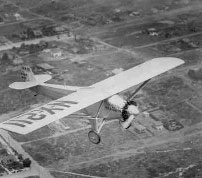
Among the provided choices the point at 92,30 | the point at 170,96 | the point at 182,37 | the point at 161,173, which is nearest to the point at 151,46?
the point at 182,37

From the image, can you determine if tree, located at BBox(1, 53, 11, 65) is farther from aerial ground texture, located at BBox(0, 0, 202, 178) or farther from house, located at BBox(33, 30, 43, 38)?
house, located at BBox(33, 30, 43, 38)

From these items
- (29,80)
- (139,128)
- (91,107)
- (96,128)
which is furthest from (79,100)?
(139,128)

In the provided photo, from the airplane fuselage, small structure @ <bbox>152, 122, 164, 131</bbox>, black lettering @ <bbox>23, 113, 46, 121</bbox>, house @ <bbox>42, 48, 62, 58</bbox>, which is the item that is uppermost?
black lettering @ <bbox>23, 113, 46, 121</bbox>

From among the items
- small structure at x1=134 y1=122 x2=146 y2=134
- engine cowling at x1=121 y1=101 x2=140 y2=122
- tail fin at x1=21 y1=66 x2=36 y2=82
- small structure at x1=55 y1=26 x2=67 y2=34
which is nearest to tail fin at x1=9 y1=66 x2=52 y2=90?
tail fin at x1=21 y1=66 x2=36 y2=82

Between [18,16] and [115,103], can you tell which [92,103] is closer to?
[115,103]

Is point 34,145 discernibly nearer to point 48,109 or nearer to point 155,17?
point 48,109

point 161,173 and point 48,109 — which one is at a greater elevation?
point 48,109

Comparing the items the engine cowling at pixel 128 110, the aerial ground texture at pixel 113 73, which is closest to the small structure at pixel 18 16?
the aerial ground texture at pixel 113 73
